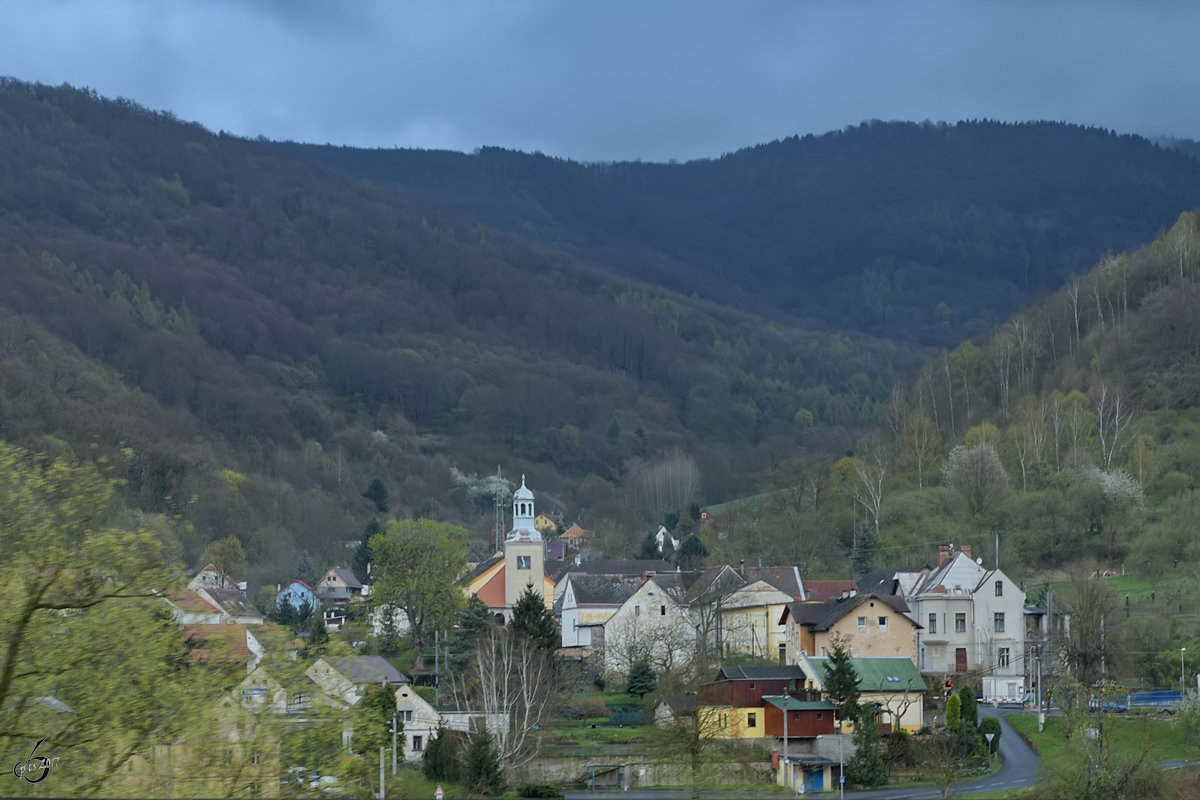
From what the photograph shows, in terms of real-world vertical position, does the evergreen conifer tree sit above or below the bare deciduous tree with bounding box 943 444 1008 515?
below

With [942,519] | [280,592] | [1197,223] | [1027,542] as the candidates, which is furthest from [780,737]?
[1197,223]

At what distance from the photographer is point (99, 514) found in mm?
16406

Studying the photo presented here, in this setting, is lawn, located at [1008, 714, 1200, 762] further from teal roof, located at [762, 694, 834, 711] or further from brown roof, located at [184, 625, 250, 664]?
brown roof, located at [184, 625, 250, 664]

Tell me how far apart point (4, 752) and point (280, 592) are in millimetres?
92988

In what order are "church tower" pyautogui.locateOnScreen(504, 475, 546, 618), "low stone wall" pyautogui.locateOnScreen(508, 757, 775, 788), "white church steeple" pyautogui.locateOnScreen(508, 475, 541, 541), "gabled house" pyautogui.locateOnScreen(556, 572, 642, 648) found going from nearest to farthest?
1. "low stone wall" pyautogui.locateOnScreen(508, 757, 775, 788)
2. "gabled house" pyautogui.locateOnScreen(556, 572, 642, 648)
3. "church tower" pyautogui.locateOnScreen(504, 475, 546, 618)
4. "white church steeple" pyautogui.locateOnScreen(508, 475, 541, 541)

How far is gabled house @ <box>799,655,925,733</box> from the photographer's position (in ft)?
192

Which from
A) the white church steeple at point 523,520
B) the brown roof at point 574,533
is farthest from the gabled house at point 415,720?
the brown roof at point 574,533

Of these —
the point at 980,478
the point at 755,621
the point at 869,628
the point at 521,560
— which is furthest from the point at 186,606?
the point at 980,478

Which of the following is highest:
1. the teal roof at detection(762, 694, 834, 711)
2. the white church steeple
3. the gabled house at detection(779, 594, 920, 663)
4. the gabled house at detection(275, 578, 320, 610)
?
the white church steeple

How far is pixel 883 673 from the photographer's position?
60.7m

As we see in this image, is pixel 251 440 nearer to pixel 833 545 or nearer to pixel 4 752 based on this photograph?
pixel 833 545

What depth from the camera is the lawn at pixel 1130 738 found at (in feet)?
172

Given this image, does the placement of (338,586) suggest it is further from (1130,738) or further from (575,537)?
(1130,738)

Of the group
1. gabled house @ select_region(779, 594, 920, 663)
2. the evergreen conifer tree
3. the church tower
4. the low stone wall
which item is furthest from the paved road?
the church tower
